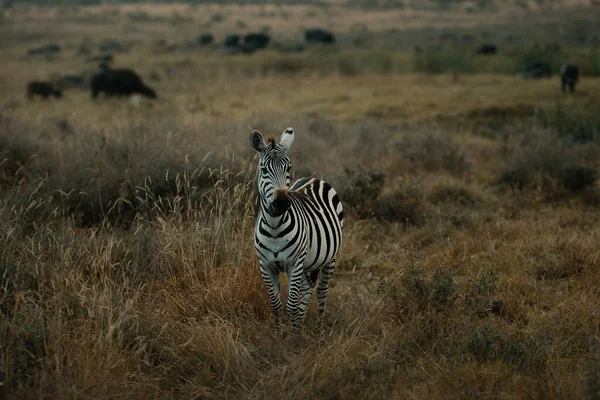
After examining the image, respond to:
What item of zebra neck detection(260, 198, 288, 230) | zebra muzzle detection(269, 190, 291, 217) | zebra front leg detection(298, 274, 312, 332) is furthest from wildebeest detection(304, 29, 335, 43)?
zebra muzzle detection(269, 190, 291, 217)

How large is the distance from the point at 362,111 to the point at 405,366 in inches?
587

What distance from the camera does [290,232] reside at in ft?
16.6

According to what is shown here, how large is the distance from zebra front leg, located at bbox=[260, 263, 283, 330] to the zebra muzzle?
0.72 m

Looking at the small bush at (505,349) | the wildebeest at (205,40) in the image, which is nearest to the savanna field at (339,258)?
the small bush at (505,349)

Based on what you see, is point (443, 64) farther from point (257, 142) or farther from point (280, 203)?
point (280, 203)

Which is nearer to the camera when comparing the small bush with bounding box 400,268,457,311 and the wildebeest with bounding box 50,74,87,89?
the small bush with bounding box 400,268,457,311

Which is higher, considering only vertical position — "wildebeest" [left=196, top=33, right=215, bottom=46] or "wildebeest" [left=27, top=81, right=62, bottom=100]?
"wildebeest" [left=196, top=33, right=215, bottom=46]

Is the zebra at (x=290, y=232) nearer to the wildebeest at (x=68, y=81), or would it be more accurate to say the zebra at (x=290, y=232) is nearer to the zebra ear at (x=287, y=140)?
the zebra ear at (x=287, y=140)

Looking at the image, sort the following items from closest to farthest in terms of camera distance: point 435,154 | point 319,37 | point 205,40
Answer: point 435,154, point 205,40, point 319,37

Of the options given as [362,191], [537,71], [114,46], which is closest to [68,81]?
[114,46]

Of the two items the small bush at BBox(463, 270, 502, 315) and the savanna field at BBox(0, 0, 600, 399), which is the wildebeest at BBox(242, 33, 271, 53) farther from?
the small bush at BBox(463, 270, 502, 315)

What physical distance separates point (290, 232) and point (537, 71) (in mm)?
21164

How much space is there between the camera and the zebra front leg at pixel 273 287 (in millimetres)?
5328

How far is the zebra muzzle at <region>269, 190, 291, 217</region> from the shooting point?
4695 mm
